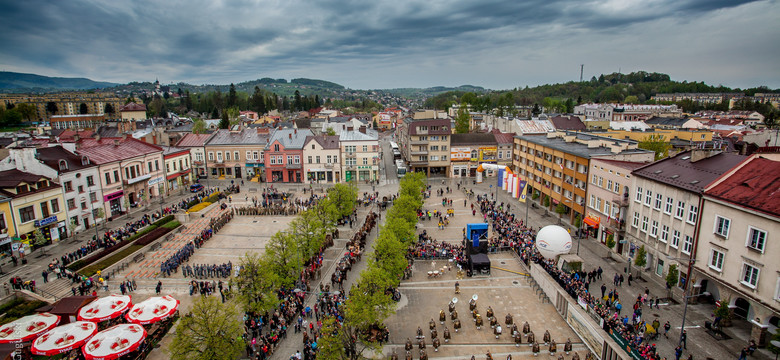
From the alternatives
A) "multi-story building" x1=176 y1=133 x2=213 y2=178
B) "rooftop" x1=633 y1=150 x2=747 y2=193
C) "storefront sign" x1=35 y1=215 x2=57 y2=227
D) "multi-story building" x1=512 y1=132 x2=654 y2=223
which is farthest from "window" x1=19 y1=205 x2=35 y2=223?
"rooftop" x1=633 y1=150 x2=747 y2=193

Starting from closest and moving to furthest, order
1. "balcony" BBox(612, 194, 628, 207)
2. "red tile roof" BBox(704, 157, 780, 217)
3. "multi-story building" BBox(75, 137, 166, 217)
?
"red tile roof" BBox(704, 157, 780, 217) → "balcony" BBox(612, 194, 628, 207) → "multi-story building" BBox(75, 137, 166, 217)

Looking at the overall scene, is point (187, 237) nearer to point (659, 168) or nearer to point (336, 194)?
point (336, 194)

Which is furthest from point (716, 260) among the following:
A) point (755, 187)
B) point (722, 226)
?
point (755, 187)

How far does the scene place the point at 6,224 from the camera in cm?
3616

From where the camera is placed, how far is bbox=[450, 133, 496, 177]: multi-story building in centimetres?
7612

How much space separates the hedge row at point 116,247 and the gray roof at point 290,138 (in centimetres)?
2523

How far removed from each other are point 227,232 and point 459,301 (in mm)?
29140

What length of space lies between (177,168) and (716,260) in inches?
2732

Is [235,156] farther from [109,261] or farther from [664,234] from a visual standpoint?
[664,234]

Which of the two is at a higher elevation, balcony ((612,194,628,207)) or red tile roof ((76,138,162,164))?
red tile roof ((76,138,162,164))

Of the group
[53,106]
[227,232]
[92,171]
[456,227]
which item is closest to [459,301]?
[456,227]

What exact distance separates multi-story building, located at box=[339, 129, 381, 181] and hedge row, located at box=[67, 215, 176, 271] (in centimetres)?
2953

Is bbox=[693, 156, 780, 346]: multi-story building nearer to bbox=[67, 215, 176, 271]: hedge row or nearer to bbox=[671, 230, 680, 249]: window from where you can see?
bbox=[671, 230, 680, 249]: window

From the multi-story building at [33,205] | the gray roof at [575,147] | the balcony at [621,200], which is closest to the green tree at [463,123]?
the gray roof at [575,147]
